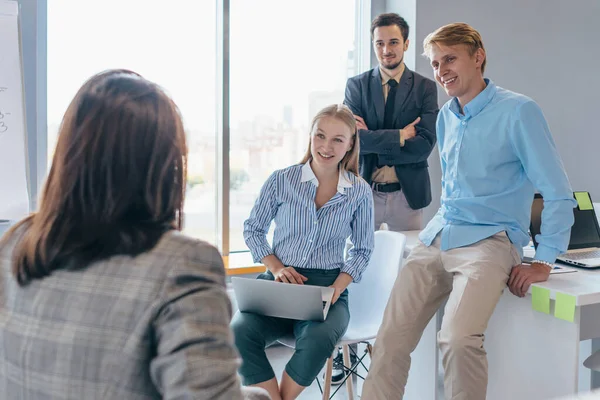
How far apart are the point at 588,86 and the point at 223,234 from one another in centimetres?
285

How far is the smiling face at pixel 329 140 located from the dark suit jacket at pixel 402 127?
0.53 m

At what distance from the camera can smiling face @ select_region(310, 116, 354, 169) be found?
2250mm

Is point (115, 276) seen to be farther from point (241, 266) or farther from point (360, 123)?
point (241, 266)

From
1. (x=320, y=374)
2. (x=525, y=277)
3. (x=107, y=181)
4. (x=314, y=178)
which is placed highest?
(x=107, y=181)

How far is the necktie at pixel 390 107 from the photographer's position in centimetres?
293

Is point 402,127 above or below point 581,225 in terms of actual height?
above

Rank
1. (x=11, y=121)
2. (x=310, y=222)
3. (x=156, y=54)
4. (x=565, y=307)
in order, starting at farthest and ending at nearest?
(x=156, y=54) → (x=11, y=121) → (x=310, y=222) → (x=565, y=307)

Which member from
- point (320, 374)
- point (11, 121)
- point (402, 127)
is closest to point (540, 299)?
point (402, 127)

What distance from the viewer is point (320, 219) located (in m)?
2.22

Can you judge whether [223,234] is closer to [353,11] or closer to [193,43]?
[193,43]

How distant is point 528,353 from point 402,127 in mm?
1335

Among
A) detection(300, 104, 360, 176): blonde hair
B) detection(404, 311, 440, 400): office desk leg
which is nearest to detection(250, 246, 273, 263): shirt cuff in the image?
detection(300, 104, 360, 176): blonde hair

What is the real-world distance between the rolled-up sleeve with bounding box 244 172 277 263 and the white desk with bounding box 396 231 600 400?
2.95ft

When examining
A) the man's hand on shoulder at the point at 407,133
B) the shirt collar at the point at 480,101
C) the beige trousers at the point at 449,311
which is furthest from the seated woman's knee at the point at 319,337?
the man's hand on shoulder at the point at 407,133
